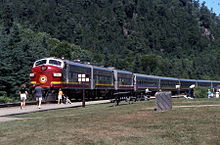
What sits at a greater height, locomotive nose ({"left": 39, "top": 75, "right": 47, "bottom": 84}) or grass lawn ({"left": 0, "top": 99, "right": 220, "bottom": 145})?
locomotive nose ({"left": 39, "top": 75, "right": 47, "bottom": 84})

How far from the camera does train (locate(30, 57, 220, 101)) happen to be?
124 feet

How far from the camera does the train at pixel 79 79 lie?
37938 millimetres

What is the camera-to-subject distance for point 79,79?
32.8 metres

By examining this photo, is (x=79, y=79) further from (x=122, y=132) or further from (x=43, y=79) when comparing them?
(x=122, y=132)

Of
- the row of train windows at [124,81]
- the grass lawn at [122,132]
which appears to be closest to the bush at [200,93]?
the row of train windows at [124,81]

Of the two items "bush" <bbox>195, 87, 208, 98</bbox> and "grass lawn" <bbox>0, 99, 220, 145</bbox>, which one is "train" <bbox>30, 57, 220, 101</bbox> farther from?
"grass lawn" <bbox>0, 99, 220, 145</bbox>

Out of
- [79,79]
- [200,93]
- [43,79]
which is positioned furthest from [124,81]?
[79,79]

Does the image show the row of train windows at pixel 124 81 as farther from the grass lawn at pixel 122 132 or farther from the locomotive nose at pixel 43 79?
the grass lawn at pixel 122 132

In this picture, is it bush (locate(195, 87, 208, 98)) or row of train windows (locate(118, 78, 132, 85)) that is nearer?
bush (locate(195, 87, 208, 98))

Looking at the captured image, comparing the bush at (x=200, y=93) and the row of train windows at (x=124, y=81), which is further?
the row of train windows at (x=124, y=81)

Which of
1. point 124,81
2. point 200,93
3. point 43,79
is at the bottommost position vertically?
point 200,93

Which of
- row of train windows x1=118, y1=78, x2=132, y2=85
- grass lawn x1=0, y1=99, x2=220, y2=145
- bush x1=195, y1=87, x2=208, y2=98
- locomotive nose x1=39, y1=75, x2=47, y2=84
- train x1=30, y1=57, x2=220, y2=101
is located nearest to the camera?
grass lawn x1=0, y1=99, x2=220, y2=145

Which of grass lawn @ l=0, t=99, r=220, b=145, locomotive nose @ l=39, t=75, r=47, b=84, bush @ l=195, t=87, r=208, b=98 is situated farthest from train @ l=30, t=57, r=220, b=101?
grass lawn @ l=0, t=99, r=220, b=145

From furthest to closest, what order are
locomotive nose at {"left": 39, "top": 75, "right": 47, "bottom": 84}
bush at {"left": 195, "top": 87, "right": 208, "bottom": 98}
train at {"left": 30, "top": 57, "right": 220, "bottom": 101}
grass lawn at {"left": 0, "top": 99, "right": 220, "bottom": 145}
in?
1. bush at {"left": 195, "top": 87, "right": 208, "bottom": 98}
2. locomotive nose at {"left": 39, "top": 75, "right": 47, "bottom": 84}
3. train at {"left": 30, "top": 57, "right": 220, "bottom": 101}
4. grass lawn at {"left": 0, "top": 99, "right": 220, "bottom": 145}
